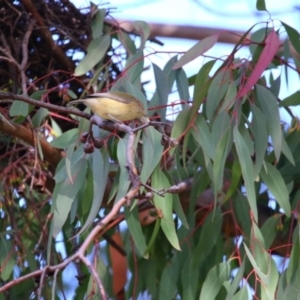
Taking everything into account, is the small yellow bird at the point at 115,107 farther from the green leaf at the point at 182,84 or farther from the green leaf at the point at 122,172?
the green leaf at the point at 182,84

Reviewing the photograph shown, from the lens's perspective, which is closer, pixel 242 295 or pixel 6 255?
pixel 242 295

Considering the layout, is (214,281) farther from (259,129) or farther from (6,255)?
(6,255)

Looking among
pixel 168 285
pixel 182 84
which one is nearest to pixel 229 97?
pixel 182 84

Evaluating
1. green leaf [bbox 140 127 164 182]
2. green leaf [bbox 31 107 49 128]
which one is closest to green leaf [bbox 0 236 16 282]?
green leaf [bbox 31 107 49 128]

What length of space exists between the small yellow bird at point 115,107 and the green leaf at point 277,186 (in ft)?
1.37

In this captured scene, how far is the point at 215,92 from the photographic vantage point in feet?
5.78

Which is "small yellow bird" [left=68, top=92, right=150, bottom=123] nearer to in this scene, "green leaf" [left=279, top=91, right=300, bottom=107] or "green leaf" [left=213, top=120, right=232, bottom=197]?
"green leaf" [left=213, top=120, right=232, bottom=197]

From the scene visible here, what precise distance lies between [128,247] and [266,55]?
37.8 inches

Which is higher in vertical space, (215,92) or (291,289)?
(215,92)

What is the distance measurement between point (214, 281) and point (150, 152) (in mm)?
399

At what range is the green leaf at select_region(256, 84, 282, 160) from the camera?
1696 millimetres

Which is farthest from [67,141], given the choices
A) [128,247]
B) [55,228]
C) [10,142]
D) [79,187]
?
[128,247]

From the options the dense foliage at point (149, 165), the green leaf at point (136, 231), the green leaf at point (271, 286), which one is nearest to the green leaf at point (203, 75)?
the dense foliage at point (149, 165)

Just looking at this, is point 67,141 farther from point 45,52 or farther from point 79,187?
point 45,52
